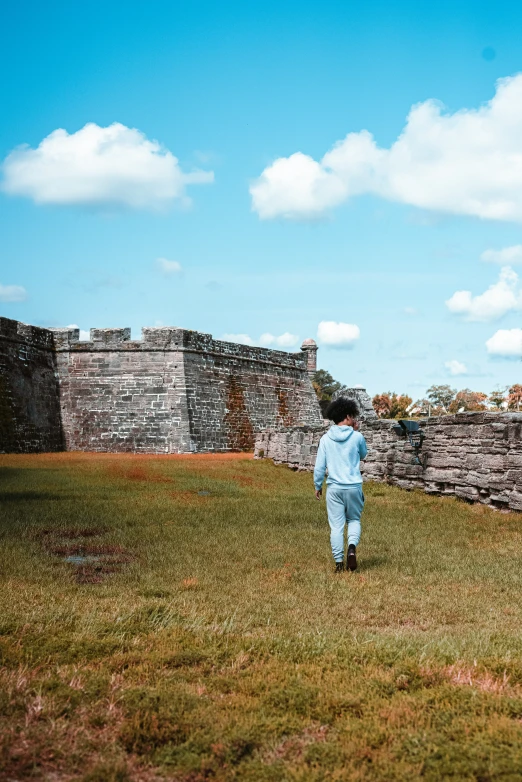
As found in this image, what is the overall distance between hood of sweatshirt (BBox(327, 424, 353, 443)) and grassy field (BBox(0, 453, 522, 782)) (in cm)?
131

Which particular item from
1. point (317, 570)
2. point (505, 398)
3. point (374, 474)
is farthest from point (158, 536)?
point (505, 398)

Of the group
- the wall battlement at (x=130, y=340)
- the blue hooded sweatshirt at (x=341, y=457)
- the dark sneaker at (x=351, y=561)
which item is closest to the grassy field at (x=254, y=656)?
the dark sneaker at (x=351, y=561)

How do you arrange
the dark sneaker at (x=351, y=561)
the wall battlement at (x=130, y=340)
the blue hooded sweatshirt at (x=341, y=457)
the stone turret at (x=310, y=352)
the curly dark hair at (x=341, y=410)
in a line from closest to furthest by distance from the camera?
the dark sneaker at (x=351, y=561) < the blue hooded sweatshirt at (x=341, y=457) < the curly dark hair at (x=341, y=410) < the wall battlement at (x=130, y=340) < the stone turret at (x=310, y=352)

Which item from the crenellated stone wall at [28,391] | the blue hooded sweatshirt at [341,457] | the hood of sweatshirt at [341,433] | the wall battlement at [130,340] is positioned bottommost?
the blue hooded sweatshirt at [341,457]

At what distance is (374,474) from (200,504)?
4.97 meters

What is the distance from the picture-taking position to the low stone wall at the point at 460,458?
1143cm

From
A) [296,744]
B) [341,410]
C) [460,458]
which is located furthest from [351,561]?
[460,458]

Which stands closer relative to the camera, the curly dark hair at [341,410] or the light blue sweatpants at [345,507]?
the light blue sweatpants at [345,507]

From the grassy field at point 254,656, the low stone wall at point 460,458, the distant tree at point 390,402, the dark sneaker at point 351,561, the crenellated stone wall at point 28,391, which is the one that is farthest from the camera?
the distant tree at point 390,402

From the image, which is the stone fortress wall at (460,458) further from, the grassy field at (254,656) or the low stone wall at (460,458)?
the grassy field at (254,656)

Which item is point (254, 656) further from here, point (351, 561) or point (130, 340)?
point (130, 340)

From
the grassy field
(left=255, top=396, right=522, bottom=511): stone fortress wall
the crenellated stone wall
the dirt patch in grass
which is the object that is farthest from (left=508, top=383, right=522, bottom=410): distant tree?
the dirt patch in grass

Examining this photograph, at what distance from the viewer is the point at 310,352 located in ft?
118

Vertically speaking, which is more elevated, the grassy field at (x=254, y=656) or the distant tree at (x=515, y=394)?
the distant tree at (x=515, y=394)
